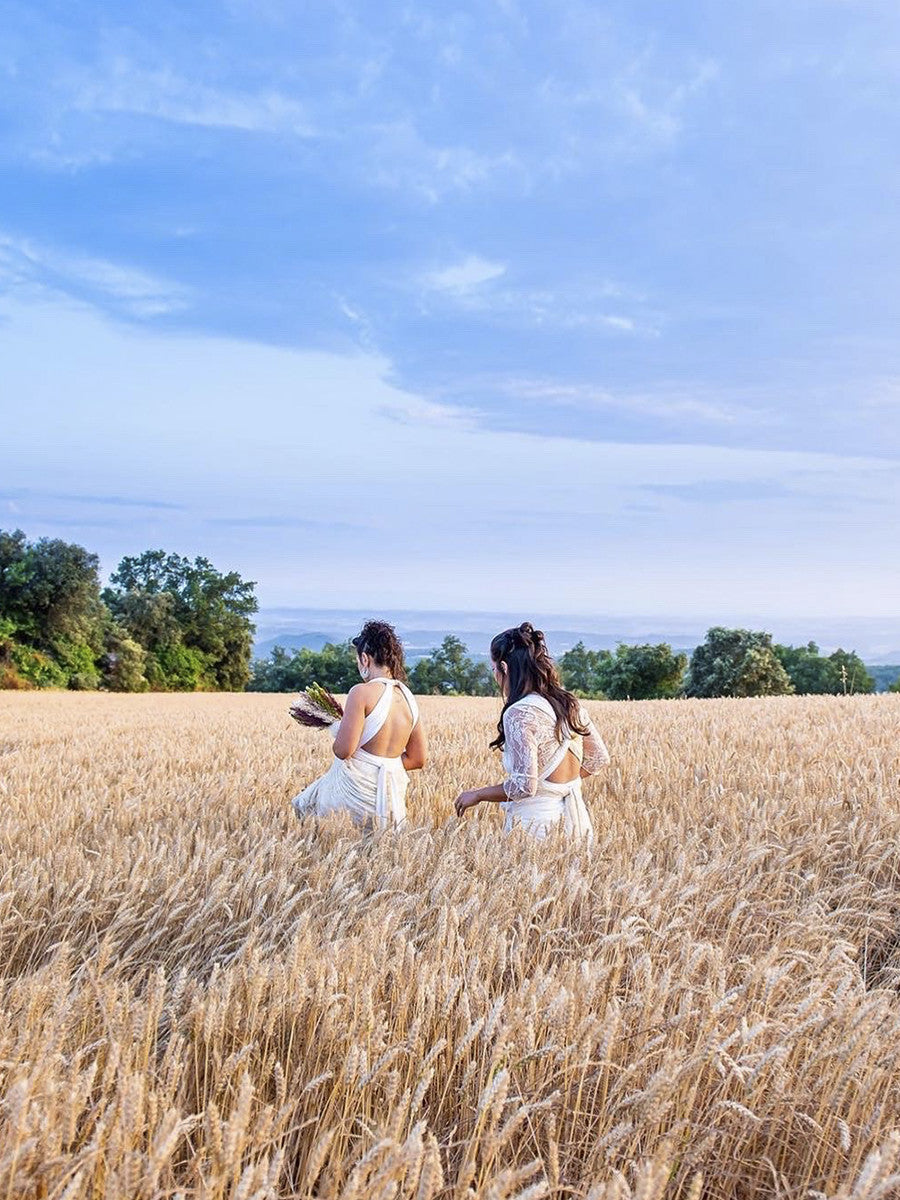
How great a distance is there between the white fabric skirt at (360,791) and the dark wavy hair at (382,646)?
0.61 metres

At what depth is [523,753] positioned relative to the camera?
17.7 ft

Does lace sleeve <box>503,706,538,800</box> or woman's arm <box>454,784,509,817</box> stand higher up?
lace sleeve <box>503,706,538,800</box>

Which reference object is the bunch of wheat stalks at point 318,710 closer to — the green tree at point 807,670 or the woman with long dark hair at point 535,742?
the woman with long dark hair at point 535,742

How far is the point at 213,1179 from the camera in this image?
156 centimetres

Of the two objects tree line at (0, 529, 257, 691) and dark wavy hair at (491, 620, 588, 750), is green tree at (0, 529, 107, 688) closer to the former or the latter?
tree line at (0, 529, 257, 691)

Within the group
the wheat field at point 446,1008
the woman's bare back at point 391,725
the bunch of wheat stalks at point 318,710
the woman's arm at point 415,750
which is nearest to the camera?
the wheat field at point 446,1008

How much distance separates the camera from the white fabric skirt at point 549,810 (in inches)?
210

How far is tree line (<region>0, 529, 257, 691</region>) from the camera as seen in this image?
5203 cm

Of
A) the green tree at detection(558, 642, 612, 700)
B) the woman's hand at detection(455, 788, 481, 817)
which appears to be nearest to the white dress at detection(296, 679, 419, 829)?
the woman's hand at detection(455, 788, 481, 817)

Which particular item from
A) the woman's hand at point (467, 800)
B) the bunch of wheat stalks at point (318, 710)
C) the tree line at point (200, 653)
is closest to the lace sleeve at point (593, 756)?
the woman's hand at point (467, 800)

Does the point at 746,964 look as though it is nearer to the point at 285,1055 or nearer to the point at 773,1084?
the point at 773,1084

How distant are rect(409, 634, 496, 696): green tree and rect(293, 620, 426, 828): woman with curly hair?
2423 inches

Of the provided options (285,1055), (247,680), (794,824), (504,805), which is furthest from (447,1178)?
(247,680)

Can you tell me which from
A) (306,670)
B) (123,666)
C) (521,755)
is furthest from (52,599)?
(521,755)
